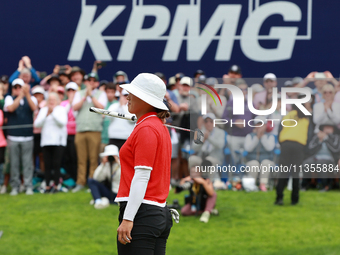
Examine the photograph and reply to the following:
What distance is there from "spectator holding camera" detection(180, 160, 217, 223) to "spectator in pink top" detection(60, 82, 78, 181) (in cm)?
278

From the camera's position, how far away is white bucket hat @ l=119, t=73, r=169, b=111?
10.3ft

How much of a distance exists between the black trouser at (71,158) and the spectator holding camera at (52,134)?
470 millimetres

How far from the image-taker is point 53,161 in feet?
30.6

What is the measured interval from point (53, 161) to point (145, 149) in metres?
6.61

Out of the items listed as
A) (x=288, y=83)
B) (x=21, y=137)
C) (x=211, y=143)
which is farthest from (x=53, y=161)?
(x=288, y=83)

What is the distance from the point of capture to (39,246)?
22.1ft

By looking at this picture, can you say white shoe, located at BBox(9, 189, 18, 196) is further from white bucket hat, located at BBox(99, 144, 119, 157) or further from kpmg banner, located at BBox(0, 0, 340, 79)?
kpmg banner, located at BBox(0, 0, 340, 79)

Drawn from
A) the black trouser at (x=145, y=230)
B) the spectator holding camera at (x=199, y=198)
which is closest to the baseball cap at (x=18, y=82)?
the spectator holding camera at (x=199, y=198)

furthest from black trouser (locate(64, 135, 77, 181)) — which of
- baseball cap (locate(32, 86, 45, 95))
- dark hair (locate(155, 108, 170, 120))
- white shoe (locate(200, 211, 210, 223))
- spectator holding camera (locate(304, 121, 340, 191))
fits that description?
dark hair (locate(155, 108, 170, 120))

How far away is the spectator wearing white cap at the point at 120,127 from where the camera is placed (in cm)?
904

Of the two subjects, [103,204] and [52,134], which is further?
[52,134]

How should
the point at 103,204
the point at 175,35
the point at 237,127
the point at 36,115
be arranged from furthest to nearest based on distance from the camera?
the point at 175,35 < the point at 36,115 < the point at 103,204 < the point at 237,127

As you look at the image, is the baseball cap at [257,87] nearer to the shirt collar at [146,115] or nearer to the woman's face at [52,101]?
the shirt collar at [146,115]

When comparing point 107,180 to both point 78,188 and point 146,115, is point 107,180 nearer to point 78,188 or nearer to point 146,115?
point 78,188
